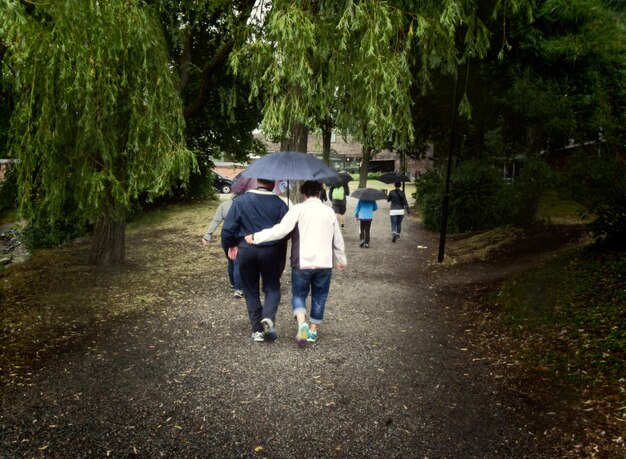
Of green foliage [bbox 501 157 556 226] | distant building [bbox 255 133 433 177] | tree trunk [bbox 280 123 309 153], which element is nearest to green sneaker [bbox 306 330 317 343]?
green foliage [bbox 501 157 556 226]

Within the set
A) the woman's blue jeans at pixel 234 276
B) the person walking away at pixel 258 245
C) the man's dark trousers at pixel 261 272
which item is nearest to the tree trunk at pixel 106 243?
the woman's blue jeans at pixel 234 276

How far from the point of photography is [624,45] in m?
8.12

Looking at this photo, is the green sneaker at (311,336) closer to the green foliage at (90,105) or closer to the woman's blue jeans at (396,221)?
the green foliage at (90,105)

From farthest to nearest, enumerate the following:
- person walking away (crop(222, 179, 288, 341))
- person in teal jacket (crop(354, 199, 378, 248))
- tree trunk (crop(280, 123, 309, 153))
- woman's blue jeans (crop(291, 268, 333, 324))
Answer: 1. person in teal jacket (crop(354, 199, 378, 248))
2. tree trunk (crop(280, 123, 309, 153))
3. woman's blue jeans (crop(291, 268, 333, 324))
4. person walking away (crop(222, 179, 288, 341))

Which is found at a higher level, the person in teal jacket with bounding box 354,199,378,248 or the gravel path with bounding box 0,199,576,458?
the person in teal jacket with bounding box 354,199,378,248

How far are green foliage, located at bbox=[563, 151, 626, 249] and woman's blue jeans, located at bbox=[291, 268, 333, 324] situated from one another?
175 inches

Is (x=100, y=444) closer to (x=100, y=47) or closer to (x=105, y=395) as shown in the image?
(x=105, y=395)

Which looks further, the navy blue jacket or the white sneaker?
the white sneaker

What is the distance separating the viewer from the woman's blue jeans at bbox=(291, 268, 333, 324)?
5.17 meters

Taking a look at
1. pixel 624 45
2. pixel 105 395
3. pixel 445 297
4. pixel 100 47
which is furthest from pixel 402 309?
pixel 624 45

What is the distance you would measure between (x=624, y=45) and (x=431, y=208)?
801 cm

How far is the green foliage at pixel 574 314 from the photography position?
4.59 metres

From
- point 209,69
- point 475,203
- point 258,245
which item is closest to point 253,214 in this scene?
point 258,245

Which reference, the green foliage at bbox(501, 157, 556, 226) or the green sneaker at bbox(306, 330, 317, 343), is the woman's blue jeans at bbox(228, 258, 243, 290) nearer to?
the green sneaker at bbox(306, 330, 317, 343)
